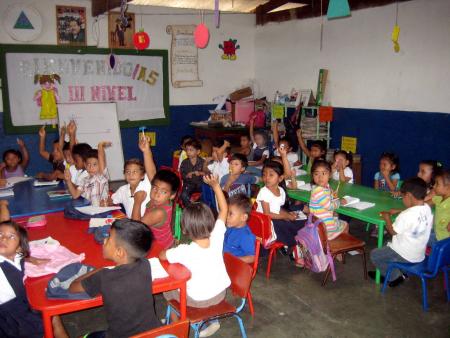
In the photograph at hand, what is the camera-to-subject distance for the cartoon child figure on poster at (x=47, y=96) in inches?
262

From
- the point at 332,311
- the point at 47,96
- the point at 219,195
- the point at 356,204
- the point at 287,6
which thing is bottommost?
the point at 332,311

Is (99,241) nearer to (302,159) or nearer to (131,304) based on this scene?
(131,304)

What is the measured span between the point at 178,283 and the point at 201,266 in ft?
0.71

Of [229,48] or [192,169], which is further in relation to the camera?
[229,48]

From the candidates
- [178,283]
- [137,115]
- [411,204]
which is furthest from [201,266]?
[137,115]

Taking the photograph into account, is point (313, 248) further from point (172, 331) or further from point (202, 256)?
point (172, 331)

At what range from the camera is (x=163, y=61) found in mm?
7570

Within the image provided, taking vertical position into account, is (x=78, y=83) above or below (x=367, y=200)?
above

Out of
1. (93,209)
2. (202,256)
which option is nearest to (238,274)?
(202,256)

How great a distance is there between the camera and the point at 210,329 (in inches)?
113

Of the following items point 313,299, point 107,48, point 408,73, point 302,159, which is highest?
point 107,48

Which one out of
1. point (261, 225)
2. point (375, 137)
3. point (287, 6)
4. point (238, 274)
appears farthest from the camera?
point (287, 6)

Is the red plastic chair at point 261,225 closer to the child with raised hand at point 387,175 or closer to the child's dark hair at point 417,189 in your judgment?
the child's dark hair at point 417,189

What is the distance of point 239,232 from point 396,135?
3683 millimetres
